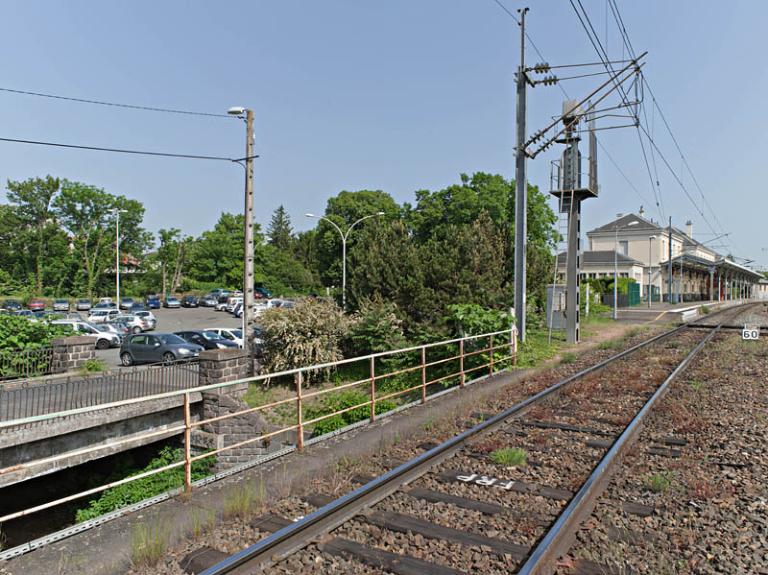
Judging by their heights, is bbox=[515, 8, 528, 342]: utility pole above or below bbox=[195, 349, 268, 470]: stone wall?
above

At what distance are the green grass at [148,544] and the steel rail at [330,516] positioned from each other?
63cm

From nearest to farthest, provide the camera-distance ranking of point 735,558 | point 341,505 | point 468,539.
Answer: point 735,558 < point 468,539 < point 341,505

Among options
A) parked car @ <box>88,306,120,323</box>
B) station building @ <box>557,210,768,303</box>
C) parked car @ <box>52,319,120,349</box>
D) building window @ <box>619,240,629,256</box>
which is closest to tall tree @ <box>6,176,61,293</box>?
parked car @ <box>88,306,120,323</box>

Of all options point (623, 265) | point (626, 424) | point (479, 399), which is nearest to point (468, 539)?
point (626, 424)

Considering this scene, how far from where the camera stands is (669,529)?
4805 millimetres

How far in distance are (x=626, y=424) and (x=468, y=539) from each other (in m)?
4.78

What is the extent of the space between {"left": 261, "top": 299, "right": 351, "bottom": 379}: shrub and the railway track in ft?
41.9

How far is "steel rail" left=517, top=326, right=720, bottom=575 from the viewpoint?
13.5 feet

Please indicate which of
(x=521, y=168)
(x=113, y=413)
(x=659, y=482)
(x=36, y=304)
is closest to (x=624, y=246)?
(x=521, y=168)

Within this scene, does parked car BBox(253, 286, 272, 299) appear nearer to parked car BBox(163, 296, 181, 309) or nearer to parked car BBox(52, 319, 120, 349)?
parked car BBox(163, 296, 181, 309)

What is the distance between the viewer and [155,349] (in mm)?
24547

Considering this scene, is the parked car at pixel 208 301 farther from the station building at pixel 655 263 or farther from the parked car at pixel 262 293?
the station building at pixel 655 263

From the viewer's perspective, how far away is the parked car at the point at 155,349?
24203 mm

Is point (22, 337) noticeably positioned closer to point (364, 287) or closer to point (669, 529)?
point (364, 287)
